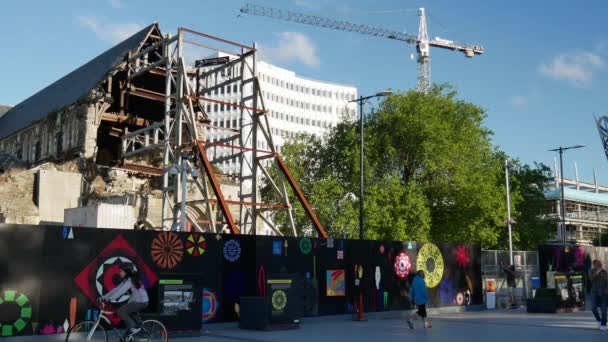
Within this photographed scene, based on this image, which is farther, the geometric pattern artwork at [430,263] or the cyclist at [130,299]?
the geometric pattern artwork at [430,263]

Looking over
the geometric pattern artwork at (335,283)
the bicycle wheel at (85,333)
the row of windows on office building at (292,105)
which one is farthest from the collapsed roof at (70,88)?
the row of windows on office building at (292,105)

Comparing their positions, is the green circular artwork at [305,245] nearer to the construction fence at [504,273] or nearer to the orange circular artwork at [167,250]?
the orange circular artwork at [167,250]

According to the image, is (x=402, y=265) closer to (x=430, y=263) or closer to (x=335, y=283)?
(x=430, y=263)

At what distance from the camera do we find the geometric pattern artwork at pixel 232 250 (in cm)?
2055

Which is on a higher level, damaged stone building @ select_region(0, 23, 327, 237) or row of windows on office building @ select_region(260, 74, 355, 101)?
row of windows on office building @ select_region(260, 74, 355, 101)

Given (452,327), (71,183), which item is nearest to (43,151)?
(71,183)

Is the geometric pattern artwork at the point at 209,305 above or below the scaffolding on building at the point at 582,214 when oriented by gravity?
below

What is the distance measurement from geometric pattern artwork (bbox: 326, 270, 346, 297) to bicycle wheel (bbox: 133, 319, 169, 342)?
10126mm

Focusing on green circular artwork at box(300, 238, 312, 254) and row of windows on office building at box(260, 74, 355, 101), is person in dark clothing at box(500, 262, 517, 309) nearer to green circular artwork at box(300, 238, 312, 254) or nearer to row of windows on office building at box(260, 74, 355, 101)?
green circular artwork at box(300, 238, 312, 254)

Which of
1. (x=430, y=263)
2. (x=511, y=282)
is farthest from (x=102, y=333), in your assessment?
(x=511, y=282)

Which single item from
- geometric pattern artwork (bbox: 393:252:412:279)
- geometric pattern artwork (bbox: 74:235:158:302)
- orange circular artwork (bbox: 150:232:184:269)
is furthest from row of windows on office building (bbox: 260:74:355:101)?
geometric pattern artwork (bbox: 74:235:158:302)

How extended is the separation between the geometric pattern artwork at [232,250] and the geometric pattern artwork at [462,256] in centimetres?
1214

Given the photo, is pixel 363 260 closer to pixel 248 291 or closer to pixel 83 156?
pixel 248 291

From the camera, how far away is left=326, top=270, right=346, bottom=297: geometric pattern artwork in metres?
23.3
